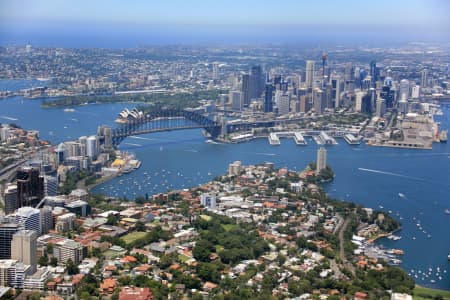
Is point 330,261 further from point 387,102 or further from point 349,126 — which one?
point 387,102

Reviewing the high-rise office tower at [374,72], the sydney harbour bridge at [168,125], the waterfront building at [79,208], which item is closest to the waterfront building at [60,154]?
the sydney harbour bridge at [168,125]

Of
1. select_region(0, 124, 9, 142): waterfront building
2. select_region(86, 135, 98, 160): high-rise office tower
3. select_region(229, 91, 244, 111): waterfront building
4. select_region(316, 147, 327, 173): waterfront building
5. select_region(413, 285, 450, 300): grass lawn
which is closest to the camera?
select_region(413, 285, 450, 300): grass lawn

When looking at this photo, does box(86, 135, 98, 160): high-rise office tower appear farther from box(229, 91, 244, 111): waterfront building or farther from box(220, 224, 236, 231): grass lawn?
box(229, 91, 244, 111): waterfront building

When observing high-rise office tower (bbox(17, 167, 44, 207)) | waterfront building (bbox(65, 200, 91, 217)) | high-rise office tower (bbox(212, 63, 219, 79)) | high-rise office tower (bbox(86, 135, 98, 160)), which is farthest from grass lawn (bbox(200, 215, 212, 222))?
high-rise office tower (bbox(212, 63, 219, 79))

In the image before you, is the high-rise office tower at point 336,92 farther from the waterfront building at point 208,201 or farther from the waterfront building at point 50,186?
the waterfront building at point 50,186

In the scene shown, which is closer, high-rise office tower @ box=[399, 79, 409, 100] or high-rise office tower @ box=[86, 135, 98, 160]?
high-rise office tower @ box=[86, 135, 98, 160]

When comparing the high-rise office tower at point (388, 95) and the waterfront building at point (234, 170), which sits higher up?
the high-rise office tower at point (388, 95)
